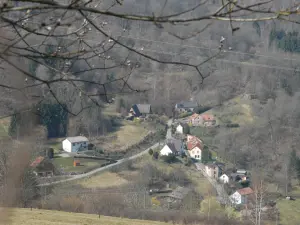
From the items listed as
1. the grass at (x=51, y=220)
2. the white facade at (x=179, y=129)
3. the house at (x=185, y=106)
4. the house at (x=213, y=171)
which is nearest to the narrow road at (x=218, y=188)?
the house at (x=213, y=171)

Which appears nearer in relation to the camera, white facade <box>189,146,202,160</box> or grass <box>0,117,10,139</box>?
grass <box>0,117,10,139</box>

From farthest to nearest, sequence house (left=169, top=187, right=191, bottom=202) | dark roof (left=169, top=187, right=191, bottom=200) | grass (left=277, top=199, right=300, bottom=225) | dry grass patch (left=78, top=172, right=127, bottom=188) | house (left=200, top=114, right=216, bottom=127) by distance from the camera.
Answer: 1. house (left=200, top=114, right=216, bottom=127)
2. dry grass patch (left=78, top=172, right=127, bottom=188)
3. dark roof (left=169, top=187, right=191, bottom=200)
4. house (left=169, top=187, right=191, bottom=202)
5. grass (left=277, top=199, right=300, bottom=225)

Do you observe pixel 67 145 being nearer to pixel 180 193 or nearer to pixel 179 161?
pixel 179 161

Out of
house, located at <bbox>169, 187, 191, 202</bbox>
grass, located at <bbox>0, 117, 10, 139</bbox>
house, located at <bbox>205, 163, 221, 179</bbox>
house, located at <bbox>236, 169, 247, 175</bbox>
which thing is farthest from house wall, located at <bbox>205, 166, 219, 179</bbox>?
grass, located at <bbox>0, 117, 10, 139</bbox>

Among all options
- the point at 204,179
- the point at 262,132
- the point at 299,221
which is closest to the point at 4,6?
the point at 299,221

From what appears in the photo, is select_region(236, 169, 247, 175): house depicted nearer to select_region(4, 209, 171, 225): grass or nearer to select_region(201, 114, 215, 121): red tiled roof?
select_region(201, 114, 215, 121): red tiled roof

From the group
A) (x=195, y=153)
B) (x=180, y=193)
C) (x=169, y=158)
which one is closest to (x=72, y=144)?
(x=169, y=158)

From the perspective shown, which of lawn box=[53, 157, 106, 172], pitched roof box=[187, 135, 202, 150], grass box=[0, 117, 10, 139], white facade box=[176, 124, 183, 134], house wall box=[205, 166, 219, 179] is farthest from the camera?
white facade box=[176, 124, 183, 134]
